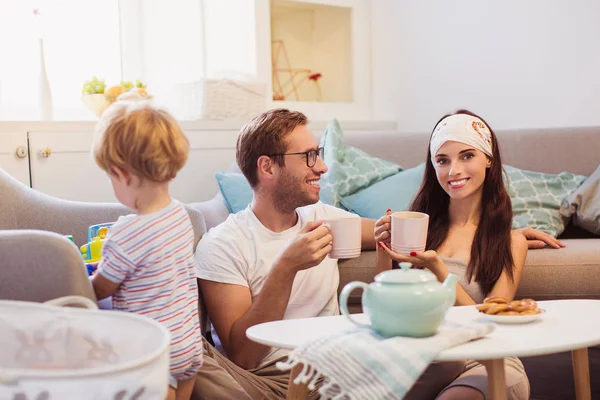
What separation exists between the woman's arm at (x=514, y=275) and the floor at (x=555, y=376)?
0.73m

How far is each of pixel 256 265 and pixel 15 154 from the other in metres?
1.60

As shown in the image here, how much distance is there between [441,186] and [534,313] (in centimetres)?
81

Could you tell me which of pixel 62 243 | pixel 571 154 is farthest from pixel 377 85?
pixel 62 243

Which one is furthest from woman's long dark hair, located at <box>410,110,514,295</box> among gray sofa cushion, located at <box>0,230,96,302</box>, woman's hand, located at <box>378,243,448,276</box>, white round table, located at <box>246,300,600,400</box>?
gray sofa cushion, located at <box>0,230,96,302</box>

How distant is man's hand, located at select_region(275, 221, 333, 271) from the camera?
70.4 inches


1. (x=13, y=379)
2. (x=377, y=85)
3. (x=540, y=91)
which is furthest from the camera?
(x=377, y=85)

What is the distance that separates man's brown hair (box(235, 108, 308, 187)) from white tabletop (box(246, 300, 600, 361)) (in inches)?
24.2

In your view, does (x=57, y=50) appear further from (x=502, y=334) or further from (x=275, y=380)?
(x=502, y=334)

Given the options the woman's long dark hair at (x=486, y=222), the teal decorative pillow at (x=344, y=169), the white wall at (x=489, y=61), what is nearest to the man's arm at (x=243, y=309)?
the woman's long dark hair at (x=486, y=222)

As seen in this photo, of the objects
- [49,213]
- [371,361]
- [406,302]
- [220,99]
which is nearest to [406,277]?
[406,302]

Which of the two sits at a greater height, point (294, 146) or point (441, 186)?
point (294, 146)

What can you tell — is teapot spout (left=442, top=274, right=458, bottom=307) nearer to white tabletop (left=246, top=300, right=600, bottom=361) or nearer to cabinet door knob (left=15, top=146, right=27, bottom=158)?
white tabletop (left=246, top=300, right=600, bottom=361)

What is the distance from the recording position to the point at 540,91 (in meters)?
3.73

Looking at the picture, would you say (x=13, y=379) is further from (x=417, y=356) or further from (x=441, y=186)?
(x=441, y=186)
